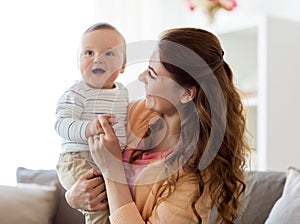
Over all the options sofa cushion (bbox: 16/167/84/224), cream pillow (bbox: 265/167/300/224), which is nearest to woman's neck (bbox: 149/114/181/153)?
cream pillow (bbox: 265/167/300/224)

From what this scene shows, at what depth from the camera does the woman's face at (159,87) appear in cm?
140

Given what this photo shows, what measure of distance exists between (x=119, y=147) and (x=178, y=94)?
20 centimetres

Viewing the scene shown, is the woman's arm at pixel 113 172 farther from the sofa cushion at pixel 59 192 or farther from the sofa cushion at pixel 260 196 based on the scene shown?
the sofa cushion at pixel 59 192

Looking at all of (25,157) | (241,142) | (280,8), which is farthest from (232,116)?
(280,8)

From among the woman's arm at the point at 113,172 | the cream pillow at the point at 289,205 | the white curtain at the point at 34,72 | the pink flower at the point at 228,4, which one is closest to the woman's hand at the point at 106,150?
the woman's arm at the point at 113,172

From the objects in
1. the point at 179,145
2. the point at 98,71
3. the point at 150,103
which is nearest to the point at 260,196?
the point at 179,145

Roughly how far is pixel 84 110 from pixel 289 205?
0.78m

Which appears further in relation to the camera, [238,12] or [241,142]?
[238,12]

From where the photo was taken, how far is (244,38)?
3307mm

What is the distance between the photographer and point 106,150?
1404 millimetres

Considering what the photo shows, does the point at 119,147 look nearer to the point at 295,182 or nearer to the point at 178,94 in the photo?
the point at 178,94

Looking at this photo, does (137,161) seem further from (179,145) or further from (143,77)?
(143,77)

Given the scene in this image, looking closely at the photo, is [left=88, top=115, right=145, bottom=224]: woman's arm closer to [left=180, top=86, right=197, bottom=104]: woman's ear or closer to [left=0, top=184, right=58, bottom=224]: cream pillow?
[left=180, top=86, right=197, bottom=104]: woman's ear

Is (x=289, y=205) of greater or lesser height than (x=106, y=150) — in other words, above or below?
below
